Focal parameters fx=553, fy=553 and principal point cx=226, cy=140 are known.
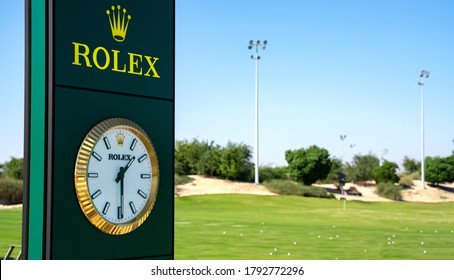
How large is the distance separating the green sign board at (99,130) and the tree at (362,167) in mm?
33122

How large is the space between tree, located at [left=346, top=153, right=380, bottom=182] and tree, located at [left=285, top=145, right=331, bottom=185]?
4.40 m

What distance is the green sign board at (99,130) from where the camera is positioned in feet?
13.6

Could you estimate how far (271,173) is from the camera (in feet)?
→ 107

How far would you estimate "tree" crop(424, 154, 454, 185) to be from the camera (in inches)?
1390

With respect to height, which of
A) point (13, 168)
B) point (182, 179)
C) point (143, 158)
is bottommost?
point (182, 179)

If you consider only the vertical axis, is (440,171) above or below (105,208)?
below

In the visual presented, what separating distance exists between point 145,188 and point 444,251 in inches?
304

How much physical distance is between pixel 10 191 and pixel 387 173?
24.0 meters

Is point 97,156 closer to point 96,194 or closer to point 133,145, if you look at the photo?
point 96,194

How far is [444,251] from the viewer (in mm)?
10617

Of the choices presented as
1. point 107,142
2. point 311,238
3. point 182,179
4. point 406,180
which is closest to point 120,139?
point 107,142

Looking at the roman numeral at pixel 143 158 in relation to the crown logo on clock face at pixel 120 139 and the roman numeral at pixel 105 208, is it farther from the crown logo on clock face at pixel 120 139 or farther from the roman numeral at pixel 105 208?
the roman numeral at pixel 105 208

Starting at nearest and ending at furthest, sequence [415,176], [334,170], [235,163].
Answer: [235,163]
[334,170]
[415,176]

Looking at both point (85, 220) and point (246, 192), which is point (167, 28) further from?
point (246, 192)
